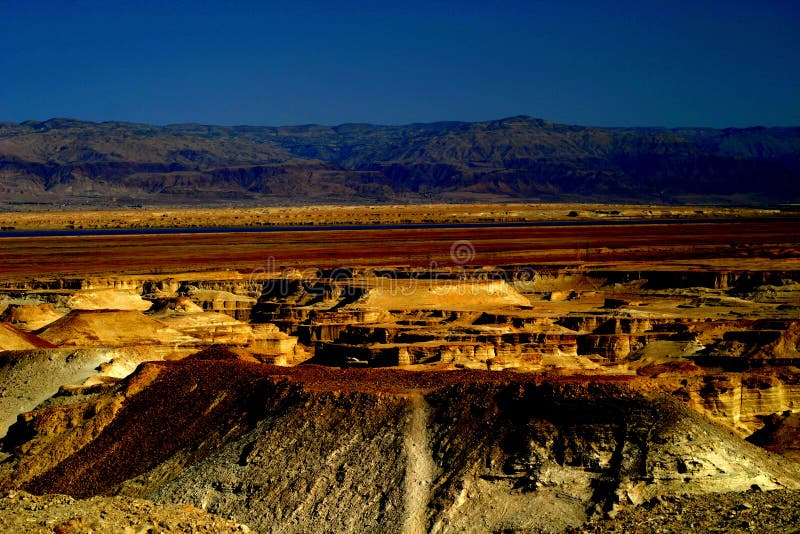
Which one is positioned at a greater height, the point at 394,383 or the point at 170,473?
the point at 394,383

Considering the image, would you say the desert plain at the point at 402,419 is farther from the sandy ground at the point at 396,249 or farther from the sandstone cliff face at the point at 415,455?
the sandy ground at the point at 396,249

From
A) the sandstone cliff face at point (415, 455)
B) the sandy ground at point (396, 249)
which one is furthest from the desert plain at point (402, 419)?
the sandy ground at point (396, 249)

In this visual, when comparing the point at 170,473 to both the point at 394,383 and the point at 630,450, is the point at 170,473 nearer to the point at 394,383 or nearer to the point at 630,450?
the point at 394,383

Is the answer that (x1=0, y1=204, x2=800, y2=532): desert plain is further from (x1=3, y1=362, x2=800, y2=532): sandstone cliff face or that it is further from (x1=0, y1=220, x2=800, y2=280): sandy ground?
(x1=0, y1=220, x2=800, y2=280): sandy ground

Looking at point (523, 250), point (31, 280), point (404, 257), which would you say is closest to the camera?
point (31, 280)

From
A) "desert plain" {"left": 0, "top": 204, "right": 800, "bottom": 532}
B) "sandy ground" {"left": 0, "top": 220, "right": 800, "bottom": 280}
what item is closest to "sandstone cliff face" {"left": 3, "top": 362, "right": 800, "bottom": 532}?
"desert plain" {"left": 0, "top": 204, "right": 800, "bottom": 532}

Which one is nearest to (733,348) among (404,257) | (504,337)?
(504,337)

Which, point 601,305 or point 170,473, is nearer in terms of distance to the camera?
point 170,473

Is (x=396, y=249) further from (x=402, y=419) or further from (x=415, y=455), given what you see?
(x=415, y=455)
